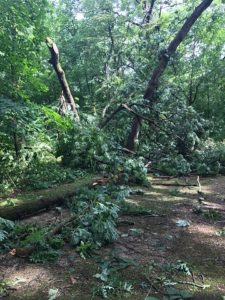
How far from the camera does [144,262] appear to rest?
149 inches

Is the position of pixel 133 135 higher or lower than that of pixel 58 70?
lower

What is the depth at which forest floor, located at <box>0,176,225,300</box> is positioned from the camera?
3.19 meters

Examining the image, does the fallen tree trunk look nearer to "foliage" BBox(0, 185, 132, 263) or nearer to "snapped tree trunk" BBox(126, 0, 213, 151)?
"foliage" BBox(0, 185, 132, 263)

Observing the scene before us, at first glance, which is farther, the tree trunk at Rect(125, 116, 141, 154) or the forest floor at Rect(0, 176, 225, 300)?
the tree trunk at Rect(125, 116, 141, 154)

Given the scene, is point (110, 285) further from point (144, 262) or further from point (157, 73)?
point (157, 73)

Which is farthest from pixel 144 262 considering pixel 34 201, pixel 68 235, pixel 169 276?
pixel 34 201

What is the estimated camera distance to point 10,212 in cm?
495

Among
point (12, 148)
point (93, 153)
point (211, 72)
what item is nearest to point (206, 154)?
point (93, 153)

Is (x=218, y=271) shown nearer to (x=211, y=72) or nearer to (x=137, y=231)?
(x=137, y=231)

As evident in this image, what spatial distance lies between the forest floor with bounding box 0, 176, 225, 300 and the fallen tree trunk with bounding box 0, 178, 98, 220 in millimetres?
145

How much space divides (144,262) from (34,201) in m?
2.29

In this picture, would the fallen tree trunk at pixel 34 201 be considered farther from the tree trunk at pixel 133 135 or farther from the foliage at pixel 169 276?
the tree trunk at pixel 133 135

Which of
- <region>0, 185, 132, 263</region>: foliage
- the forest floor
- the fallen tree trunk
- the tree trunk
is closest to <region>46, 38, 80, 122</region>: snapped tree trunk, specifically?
the tree trunk

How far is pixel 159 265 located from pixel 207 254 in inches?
28.5
